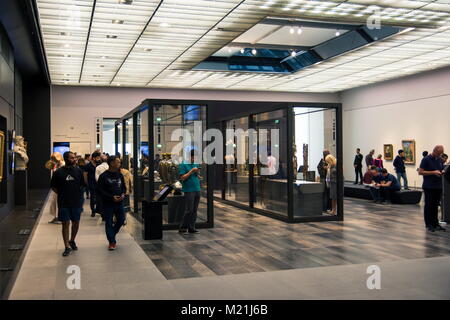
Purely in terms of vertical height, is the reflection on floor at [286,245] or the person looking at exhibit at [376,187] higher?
the person looking at exhibit at [376,187]

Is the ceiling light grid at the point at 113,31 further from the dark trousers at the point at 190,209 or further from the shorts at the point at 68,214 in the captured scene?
the shorts at the point at 68,214

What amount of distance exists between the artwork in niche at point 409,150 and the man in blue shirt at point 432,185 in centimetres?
1205

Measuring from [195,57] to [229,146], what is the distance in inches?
154

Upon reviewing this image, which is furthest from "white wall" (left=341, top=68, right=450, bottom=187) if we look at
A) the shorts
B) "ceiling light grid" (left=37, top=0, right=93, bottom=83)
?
the shorts

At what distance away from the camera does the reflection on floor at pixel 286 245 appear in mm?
7004

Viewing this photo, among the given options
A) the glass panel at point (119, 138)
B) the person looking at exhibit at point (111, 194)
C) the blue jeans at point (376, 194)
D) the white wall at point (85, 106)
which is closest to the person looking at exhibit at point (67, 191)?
the person looking at exhibit at point (111, 194)

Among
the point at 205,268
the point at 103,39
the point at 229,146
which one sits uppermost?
the point at 103,39

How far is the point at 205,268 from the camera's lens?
22.2ft

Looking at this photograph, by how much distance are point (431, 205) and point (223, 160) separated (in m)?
7.44

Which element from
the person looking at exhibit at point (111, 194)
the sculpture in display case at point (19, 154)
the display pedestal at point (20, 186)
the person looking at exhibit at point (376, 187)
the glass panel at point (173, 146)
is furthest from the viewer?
the person looking at exhibit at point (376, 187)

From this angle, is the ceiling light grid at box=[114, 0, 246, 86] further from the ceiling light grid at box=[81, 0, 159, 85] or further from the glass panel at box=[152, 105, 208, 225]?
the glass panel at box=[152, 105, 208, 225]

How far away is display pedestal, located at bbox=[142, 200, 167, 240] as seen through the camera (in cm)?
907
